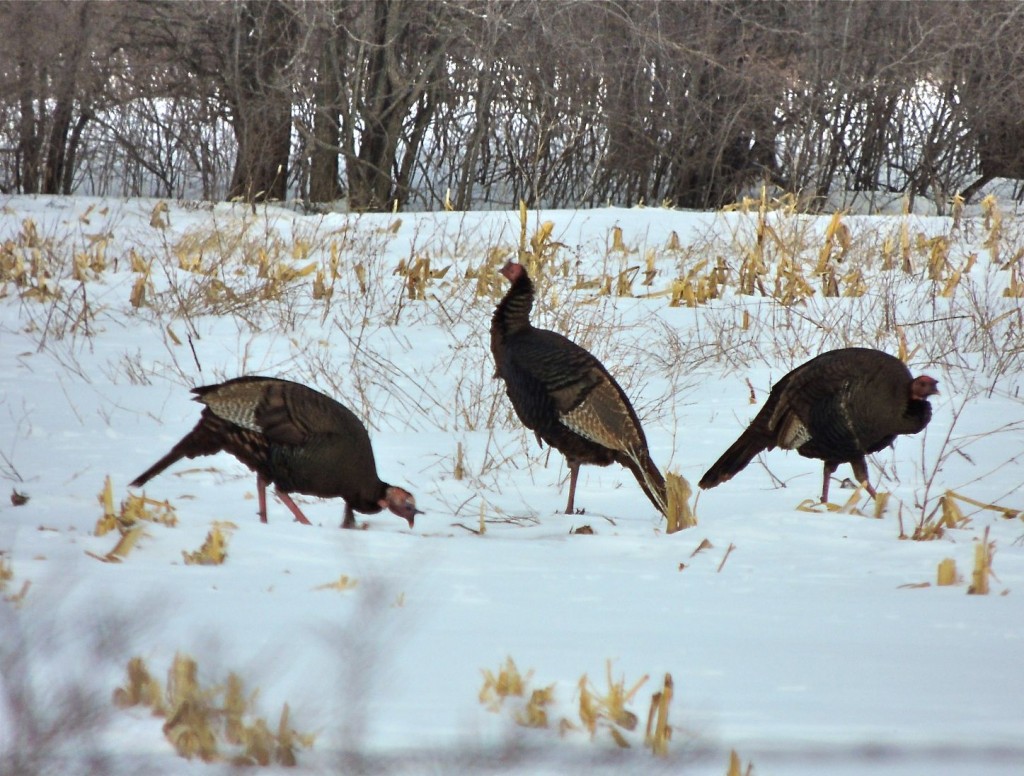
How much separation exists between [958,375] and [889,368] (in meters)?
2.56

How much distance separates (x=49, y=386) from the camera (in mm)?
6668

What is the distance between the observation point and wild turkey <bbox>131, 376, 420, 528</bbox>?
13.6ft

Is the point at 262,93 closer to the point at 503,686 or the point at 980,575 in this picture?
the point at 980,575

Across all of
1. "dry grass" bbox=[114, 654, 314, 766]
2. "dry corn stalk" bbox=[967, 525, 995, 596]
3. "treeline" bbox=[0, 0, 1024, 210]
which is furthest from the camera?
"treeline" bbox=[0, 0, 1024, 210]

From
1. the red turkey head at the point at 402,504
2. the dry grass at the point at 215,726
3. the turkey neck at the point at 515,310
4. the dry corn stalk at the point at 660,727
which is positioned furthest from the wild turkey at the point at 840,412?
the dry grass at the point at 215,726

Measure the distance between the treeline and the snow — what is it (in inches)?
242

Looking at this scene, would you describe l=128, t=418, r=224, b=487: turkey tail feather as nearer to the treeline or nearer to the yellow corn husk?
the yellow corn husk

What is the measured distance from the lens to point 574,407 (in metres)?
4.57

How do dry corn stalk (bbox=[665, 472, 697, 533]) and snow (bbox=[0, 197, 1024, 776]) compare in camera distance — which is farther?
dry corn stalk (bbox=[665, 472, 697, 533])

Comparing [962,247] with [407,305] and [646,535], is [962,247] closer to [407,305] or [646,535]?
[407,305]

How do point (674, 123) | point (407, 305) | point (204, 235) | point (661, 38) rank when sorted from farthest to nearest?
point (674, 123)
point (661, 38)
point (204, 235)
point (407, 305)

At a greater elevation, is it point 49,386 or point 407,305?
point 407,305

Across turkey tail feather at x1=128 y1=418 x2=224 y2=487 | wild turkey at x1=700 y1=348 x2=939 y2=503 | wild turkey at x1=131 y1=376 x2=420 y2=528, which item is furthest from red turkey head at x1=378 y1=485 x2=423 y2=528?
wild turkey at x1=700 y1=348 x2=939 y2=503

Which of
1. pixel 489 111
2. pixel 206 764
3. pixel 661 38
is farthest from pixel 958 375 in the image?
pixel 489 111
